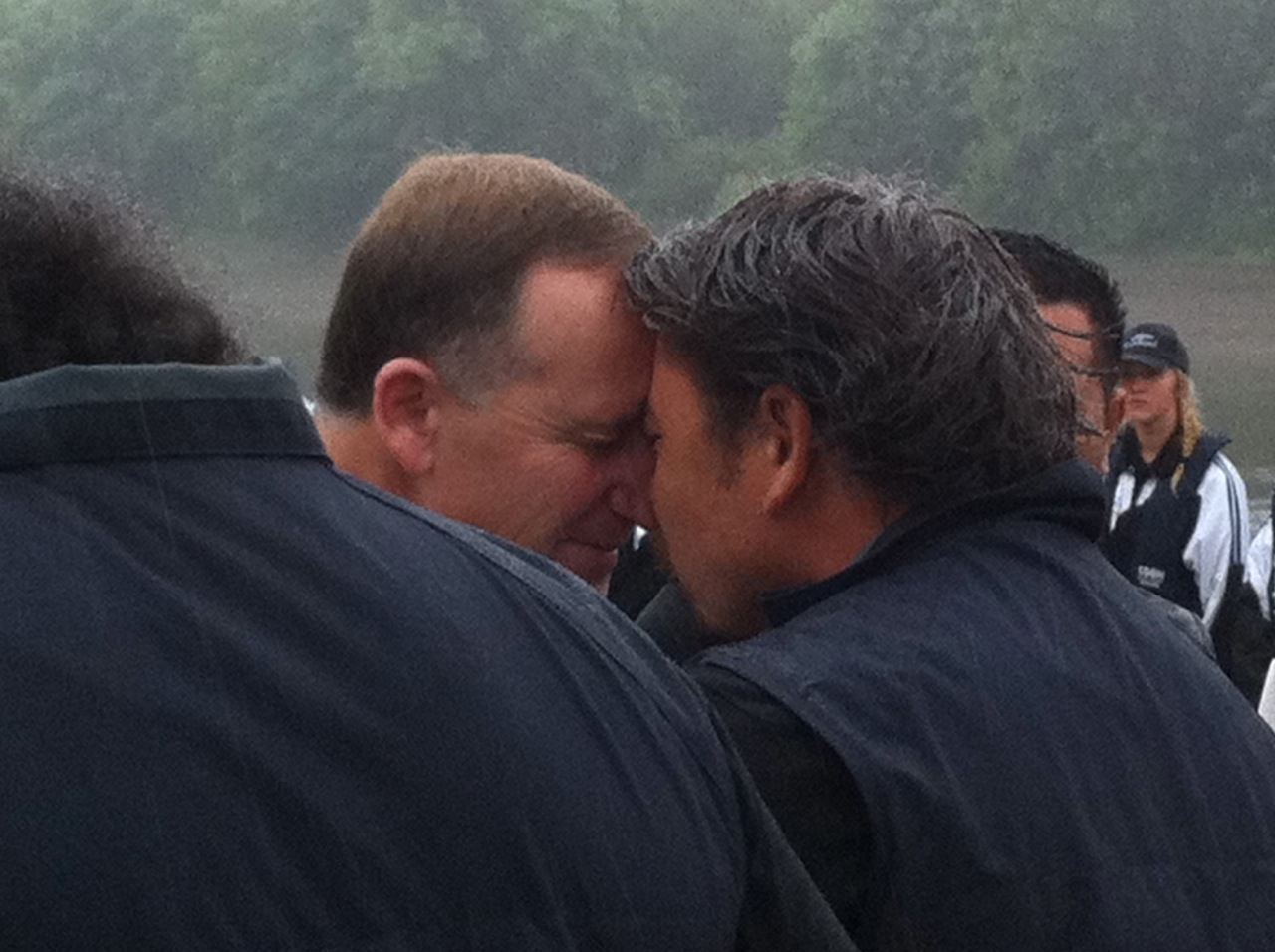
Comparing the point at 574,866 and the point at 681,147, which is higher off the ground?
the point at 574,866

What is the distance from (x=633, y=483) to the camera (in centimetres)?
231

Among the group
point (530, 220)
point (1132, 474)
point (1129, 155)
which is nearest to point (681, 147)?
point (1129, 155)

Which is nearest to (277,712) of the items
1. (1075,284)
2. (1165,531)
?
(1075,284)

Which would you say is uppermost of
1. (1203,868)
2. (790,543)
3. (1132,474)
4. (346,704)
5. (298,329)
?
(346,704)

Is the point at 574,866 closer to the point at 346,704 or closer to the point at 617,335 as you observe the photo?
the point at 346,704

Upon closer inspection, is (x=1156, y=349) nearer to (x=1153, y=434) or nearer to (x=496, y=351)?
(x=1153, y=434)

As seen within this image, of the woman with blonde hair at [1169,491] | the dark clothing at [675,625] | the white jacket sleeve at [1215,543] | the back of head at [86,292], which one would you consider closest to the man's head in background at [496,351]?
the dark clothing at [675,625]

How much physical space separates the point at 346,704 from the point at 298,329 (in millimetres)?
4500

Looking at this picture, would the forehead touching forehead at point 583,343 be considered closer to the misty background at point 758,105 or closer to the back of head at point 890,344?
the misty background at point 758,105

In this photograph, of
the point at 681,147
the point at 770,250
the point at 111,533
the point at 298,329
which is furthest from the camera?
the point at 681,147

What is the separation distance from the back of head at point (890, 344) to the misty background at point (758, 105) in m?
0.33

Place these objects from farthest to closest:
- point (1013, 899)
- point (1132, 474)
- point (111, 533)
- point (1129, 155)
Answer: point (1129, 155)
point (1132, 474)
point (1013, 899)
point (111, 533)

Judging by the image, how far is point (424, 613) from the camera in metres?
1.16

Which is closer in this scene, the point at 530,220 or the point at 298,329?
the point at 530,220
